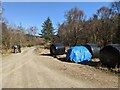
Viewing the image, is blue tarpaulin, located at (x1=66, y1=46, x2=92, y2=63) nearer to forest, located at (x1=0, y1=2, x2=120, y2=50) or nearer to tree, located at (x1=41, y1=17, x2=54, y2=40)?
forest, located at (x1=0, y1=2, x2=120, y2=50)

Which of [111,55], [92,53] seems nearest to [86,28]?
[92,53]

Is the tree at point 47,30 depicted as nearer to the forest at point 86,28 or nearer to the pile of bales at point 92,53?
the forest at point 86,28

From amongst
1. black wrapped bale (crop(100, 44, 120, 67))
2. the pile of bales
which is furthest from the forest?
black wrapped bale (crop(100, 44, 120, 67))

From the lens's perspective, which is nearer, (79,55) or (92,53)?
(79,55)

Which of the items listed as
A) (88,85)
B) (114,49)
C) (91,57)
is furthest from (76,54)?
Result: (88,85)

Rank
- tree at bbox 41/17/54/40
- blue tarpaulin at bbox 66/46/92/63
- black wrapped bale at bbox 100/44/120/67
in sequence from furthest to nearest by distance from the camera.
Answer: tree at bbox 41/17/54/40 → blue tarpaulin at bbox 66/46/92/63 → black wrapped bale at bbox 100/44/120/67

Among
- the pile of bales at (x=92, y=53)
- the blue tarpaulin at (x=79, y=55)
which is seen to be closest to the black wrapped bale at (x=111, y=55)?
the pile of bales at (x=92, y=53)

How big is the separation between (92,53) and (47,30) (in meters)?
77.6

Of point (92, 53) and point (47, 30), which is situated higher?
point (47, 30)

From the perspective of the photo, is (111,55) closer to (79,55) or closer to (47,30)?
(79,55)

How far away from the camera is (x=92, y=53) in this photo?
2661 cm

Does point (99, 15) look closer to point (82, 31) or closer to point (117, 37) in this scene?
point (82, 31)

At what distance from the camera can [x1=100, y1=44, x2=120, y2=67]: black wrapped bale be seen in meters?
18.0

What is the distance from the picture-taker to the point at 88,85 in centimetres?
1134
